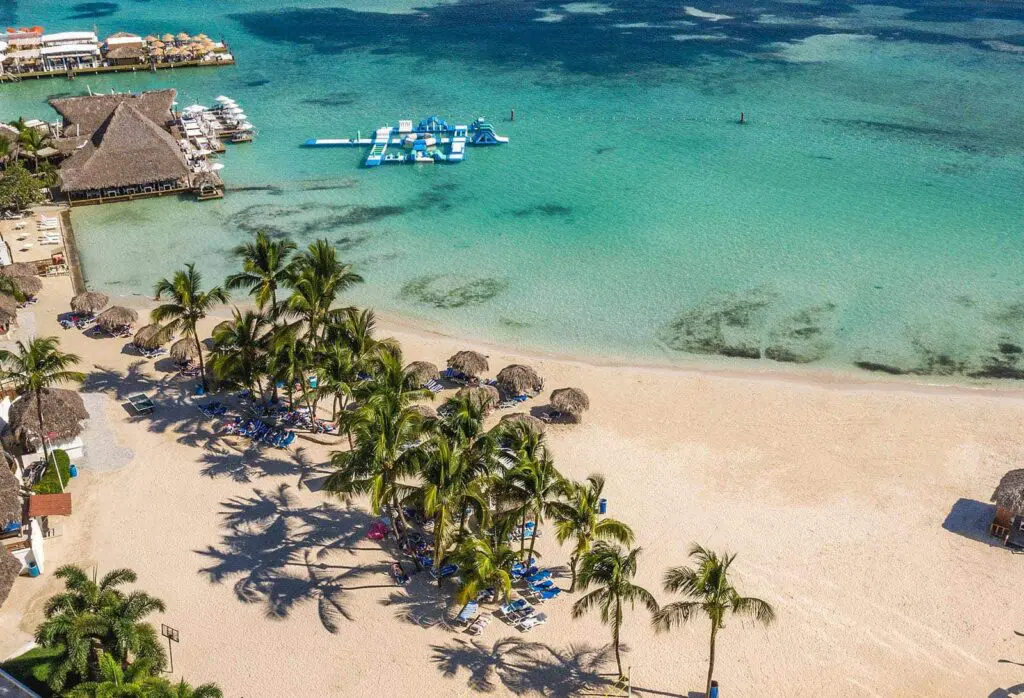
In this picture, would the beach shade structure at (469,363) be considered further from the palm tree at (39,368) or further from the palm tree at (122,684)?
the palm tree at (122,684)

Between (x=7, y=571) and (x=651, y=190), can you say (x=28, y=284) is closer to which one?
(x=7, y=571)

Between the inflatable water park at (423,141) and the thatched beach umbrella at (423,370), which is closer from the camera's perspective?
the thatched beach umbrella at (423,370)

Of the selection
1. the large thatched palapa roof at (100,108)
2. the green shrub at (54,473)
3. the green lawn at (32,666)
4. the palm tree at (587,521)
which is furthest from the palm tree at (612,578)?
the large thatched palapa roof at (100,108)

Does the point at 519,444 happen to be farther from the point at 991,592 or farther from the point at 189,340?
the point at 189,340

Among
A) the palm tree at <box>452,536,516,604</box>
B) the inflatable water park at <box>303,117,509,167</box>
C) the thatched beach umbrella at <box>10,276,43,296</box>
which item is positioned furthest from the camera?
the inflatable water park at <box>303,117,509,167</box>

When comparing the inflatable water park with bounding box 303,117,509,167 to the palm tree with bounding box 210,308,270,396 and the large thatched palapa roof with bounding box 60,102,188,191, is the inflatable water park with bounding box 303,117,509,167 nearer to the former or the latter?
the large thatched palapa roof with bounding box 60,102,188,191

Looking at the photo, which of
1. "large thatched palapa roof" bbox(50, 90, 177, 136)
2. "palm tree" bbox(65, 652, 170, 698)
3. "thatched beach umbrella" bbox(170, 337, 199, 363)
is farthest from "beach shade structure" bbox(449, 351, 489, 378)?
"large thatched palapa roof" bbox(50, 90, 177, 136)
